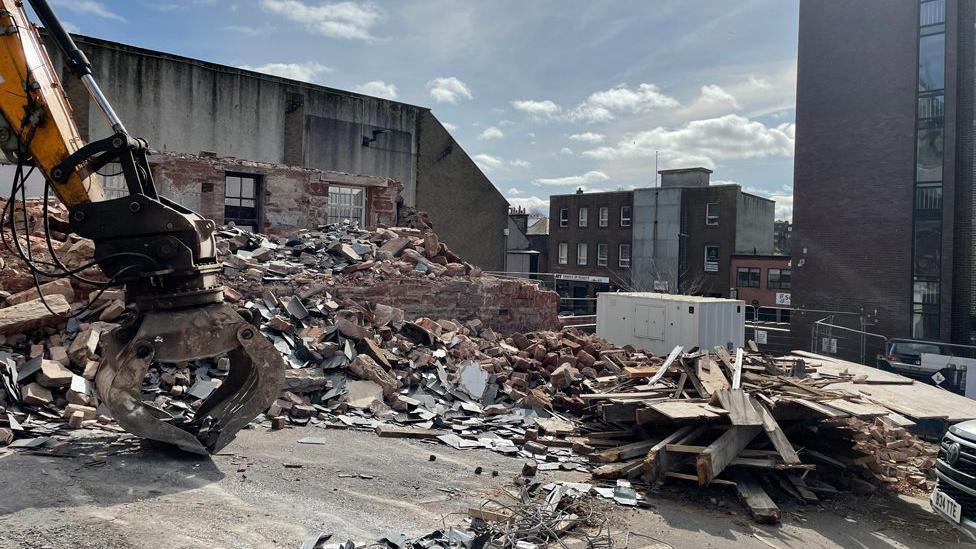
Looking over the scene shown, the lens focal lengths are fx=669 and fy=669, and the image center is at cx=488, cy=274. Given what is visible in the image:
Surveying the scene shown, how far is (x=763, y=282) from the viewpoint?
129 feet

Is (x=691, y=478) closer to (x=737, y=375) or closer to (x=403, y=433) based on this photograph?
(x=737, y=375)

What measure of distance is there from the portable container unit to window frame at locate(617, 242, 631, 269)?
1107 inches

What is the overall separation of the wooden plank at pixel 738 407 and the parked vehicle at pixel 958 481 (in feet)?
5.31

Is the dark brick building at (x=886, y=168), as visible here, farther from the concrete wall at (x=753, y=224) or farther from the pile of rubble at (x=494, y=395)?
the pile of rubble at (x=494, y=395)

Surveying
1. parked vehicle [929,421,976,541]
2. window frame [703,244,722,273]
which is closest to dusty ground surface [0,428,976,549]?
parked vehicle [929,421,976,541]

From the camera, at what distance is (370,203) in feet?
62.1

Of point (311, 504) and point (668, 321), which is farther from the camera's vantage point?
point (668, 321)

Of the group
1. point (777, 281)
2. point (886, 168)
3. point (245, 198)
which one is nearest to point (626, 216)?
point (777, 281)

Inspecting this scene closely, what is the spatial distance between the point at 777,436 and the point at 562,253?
42046 millimetres

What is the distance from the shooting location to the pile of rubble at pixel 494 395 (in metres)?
7.15

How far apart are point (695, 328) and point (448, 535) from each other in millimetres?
12224

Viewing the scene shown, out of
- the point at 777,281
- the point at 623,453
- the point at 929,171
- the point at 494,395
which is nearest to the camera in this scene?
the point at 623,453

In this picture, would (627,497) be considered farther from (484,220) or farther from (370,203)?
(484,220)

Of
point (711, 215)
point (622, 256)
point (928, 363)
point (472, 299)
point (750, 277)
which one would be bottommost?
point (928, 363)
